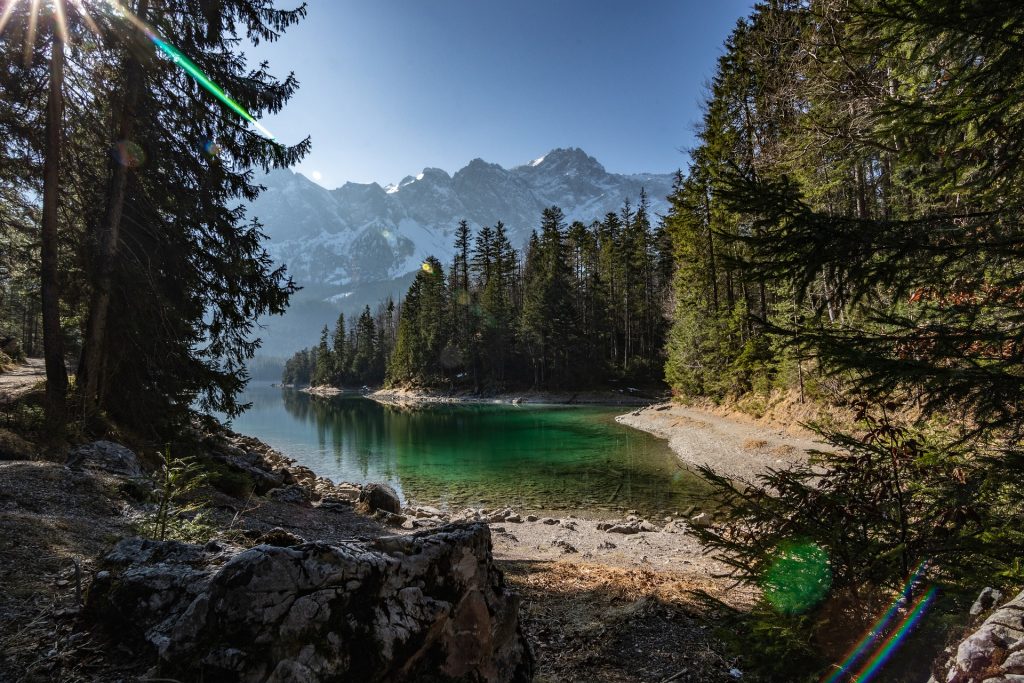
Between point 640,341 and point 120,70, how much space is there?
52716mm

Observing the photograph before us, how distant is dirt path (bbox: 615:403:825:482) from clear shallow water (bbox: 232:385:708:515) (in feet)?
3.47

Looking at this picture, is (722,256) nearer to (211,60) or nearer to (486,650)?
(486,650)

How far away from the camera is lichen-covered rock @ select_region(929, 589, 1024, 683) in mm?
2055

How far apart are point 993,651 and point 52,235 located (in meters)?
13.3

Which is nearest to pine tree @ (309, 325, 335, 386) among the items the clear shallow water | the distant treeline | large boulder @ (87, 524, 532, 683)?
the distant treeline

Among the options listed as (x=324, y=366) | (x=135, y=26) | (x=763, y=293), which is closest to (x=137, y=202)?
(x=135, y=26)

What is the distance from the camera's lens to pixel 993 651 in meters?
2.16

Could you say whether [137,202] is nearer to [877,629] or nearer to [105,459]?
[105,459]

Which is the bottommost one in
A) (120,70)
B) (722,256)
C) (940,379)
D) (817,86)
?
(940,379)

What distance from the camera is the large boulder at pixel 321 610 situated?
221cm

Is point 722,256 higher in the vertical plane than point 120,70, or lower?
lower

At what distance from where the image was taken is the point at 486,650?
2996mm

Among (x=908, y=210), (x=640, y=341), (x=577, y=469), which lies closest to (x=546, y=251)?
(x=640, y=341)

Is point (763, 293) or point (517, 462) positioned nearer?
Answer: point (517, 462)
